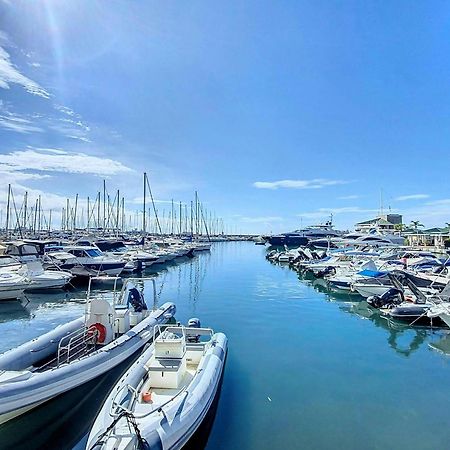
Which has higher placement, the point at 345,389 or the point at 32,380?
the point at 32,380

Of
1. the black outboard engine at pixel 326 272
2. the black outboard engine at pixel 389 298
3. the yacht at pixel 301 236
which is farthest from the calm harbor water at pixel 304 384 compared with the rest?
the yacht at pixel 301 236

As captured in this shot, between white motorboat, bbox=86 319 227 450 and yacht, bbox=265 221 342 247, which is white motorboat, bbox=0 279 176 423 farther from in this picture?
yacht, bbox=265 221 342 247

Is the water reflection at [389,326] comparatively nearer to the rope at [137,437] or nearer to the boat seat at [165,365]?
the boat seat at [165,365]

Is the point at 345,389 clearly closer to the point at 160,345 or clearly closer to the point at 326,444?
the point at 326,444

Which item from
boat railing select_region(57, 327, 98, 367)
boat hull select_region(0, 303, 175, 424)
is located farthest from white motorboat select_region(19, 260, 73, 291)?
boat railing select_region(57, 327, 98, 367)

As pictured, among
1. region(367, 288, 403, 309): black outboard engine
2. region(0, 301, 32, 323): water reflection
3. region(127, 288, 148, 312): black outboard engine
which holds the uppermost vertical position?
region(127, 288, 148, 312): black outboard engine

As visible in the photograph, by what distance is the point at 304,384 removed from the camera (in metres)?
10.2

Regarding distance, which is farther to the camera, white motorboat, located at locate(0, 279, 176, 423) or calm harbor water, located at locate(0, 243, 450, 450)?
calm harbor water, located at locate(0, 243, 450, 450)

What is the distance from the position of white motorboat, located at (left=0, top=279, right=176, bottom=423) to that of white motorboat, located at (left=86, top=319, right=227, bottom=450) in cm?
148

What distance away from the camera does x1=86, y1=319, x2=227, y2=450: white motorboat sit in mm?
5461

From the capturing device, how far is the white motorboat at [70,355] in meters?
7.05

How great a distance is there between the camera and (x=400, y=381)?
1056 cm

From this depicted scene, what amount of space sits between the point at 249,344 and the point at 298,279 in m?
20.7

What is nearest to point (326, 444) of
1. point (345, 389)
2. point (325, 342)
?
point (345, 389)
